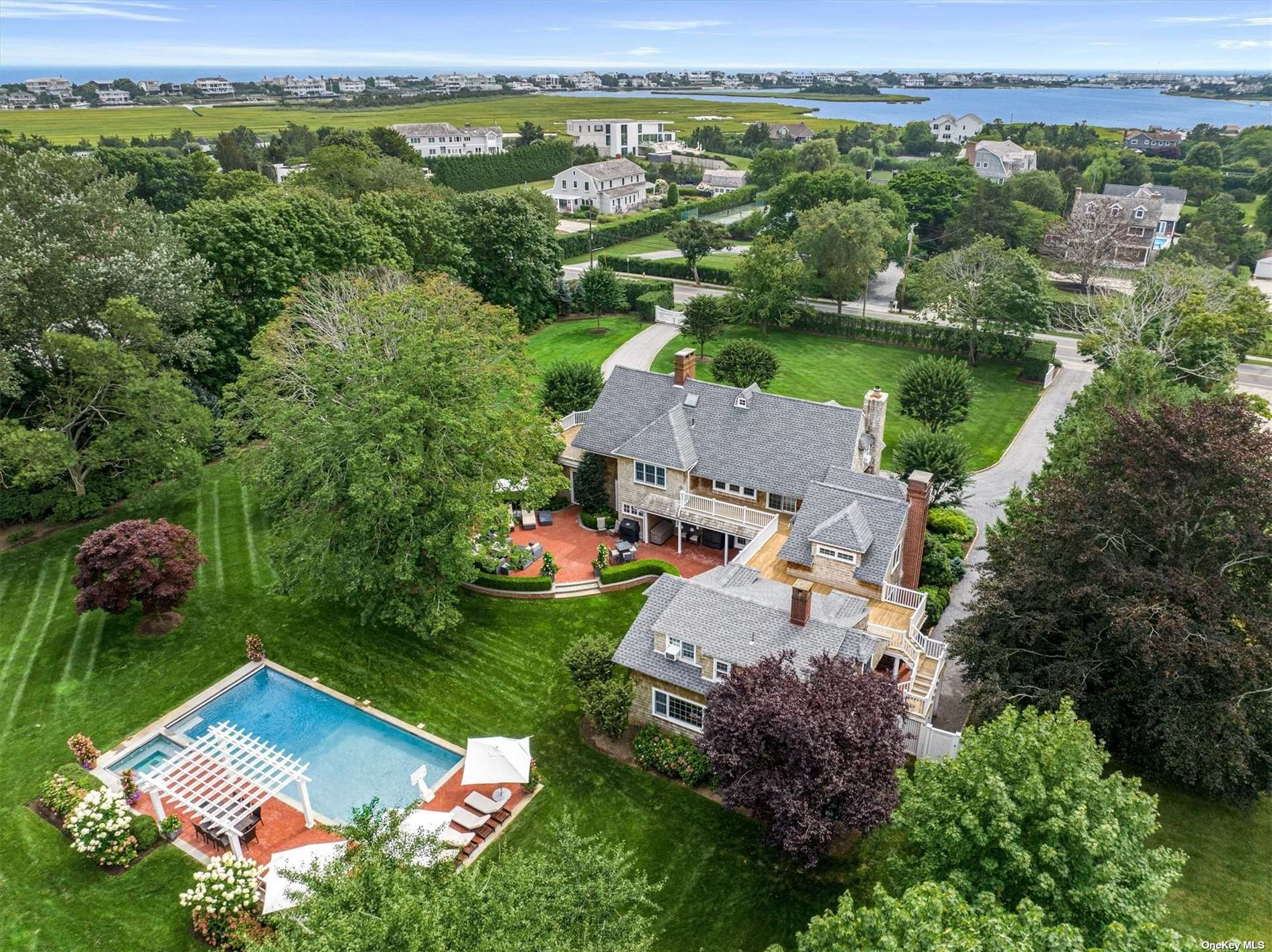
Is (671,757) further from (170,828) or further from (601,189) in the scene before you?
(601,189)

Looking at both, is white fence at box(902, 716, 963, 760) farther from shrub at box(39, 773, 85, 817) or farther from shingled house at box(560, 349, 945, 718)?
shrub at box(39, 773, 85, 817)

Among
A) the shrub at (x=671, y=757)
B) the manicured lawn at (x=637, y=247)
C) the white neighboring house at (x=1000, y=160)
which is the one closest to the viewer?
the shrub at (x=671, y=757)

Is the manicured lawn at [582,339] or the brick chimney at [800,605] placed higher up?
the brick chimney at [800,605]

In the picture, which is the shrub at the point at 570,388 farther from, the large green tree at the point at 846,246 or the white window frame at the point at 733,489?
the large green tree at the point at 846,246

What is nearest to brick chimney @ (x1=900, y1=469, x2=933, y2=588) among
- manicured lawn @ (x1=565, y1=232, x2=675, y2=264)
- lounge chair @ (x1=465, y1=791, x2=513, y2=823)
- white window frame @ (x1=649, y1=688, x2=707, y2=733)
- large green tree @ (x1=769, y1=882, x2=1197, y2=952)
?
white window frame @ (x1=649, y1=688, x2=707, y2=733)

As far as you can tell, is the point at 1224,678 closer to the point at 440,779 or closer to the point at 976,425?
the point at 440,779

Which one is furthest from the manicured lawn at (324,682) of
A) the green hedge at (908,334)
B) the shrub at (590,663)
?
the green hedge at (908,334)

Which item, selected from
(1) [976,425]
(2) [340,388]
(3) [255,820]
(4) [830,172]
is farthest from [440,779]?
(4) [830,172]
